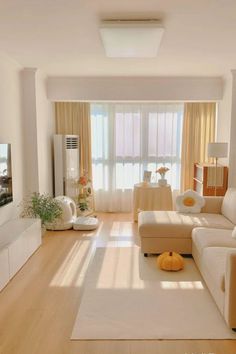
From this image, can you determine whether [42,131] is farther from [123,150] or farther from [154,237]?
[154,237]

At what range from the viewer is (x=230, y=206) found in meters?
4.11

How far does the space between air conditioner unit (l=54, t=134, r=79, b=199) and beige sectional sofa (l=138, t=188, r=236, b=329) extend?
2.03 meters

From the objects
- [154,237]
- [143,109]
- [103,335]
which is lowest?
[103,335]

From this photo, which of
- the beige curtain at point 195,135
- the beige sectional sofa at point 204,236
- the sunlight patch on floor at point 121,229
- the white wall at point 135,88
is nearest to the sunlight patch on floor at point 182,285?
the beige sectional sofa at point 204,236

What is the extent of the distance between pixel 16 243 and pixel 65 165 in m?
2.53

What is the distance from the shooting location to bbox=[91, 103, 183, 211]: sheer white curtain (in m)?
6.29

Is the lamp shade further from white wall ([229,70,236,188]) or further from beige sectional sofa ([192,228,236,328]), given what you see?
beige sectional sofa ([192,228,236,328])

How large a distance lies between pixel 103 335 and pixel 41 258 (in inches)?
71.3

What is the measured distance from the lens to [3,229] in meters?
3.84

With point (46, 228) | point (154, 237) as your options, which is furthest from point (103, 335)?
point (46, 228)

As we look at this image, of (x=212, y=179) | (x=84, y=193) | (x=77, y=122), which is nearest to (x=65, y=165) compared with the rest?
(x=84, y=193)

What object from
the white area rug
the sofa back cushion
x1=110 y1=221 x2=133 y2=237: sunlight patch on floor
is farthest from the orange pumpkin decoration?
x1=110 y1=221 x2=133 y2=237: sunlight patch on floor

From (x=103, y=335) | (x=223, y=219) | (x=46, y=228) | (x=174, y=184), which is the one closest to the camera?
(x=103, y=335)

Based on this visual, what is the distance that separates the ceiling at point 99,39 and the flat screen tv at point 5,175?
4.20 ft
